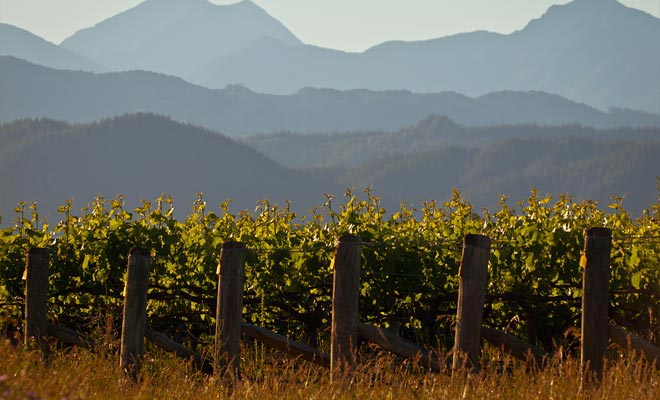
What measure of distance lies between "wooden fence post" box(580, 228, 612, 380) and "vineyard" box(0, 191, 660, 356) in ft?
4.25

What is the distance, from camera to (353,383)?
8.17m

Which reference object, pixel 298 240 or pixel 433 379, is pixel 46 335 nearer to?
pixel 298 240

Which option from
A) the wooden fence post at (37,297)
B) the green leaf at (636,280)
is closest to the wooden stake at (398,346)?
the green leaf at (636,280)

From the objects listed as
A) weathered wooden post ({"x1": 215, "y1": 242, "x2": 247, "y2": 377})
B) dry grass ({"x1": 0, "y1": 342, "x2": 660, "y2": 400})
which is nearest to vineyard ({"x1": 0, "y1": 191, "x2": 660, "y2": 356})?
dry grass ({"x1": 0, "y1": 342, "x2": 660, "y2": 400})

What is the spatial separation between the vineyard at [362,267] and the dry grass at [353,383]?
75cm

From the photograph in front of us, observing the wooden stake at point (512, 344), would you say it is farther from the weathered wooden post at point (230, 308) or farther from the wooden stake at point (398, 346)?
the weathered wooden post at point (230, 308)

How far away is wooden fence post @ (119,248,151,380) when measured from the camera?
31.5ft

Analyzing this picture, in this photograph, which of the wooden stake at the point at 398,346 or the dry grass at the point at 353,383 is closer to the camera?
→ the dry grass at the point at 353,383

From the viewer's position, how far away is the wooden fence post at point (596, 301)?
779cm

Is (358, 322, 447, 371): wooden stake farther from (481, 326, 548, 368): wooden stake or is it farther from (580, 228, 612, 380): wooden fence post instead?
(580, 228, 612, 380): wooden fence post

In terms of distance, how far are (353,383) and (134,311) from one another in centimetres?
268

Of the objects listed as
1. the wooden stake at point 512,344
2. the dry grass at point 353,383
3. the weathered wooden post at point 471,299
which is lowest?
the dry grass at point 353,383

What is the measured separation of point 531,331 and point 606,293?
223 centimetres

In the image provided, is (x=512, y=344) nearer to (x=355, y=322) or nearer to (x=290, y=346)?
(x=355, y=322)
